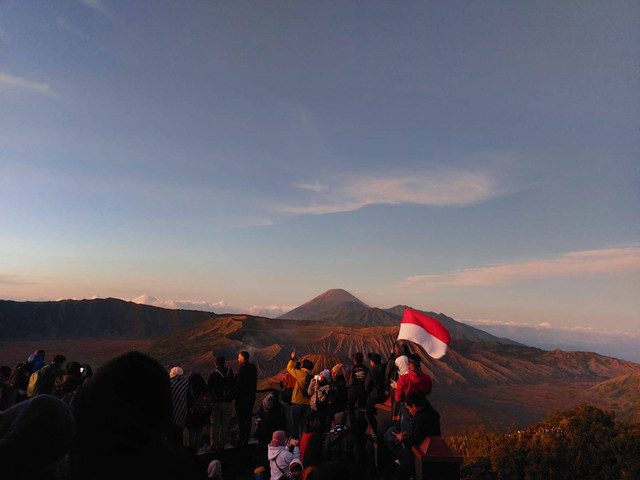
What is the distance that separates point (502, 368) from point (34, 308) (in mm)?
89689

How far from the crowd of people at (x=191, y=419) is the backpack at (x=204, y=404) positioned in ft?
0.06

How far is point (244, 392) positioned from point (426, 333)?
4.53 meters

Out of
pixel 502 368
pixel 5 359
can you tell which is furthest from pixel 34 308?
pixel 502 368

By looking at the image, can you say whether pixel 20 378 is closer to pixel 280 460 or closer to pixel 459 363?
pixel 280 460

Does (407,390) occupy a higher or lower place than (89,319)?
higher

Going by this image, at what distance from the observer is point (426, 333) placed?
32.9ft

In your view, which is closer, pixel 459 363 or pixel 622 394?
pixel 622 394

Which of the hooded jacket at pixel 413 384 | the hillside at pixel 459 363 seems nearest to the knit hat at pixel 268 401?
the hooded jacket at pixel 413 384

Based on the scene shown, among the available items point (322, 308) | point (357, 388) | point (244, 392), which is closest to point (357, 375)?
point (357, 388)

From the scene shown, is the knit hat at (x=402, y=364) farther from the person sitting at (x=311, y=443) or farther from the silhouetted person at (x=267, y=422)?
the person sitting at (x=311, y=443)

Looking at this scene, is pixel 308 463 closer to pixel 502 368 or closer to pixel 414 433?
pixel 414 433

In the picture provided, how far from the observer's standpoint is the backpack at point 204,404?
6.96 metres

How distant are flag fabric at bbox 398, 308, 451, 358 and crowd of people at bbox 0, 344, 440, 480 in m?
1.38

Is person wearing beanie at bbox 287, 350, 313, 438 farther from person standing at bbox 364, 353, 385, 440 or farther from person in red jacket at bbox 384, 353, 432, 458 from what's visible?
person in red jacket at bbox 384, 353, 432, 458
